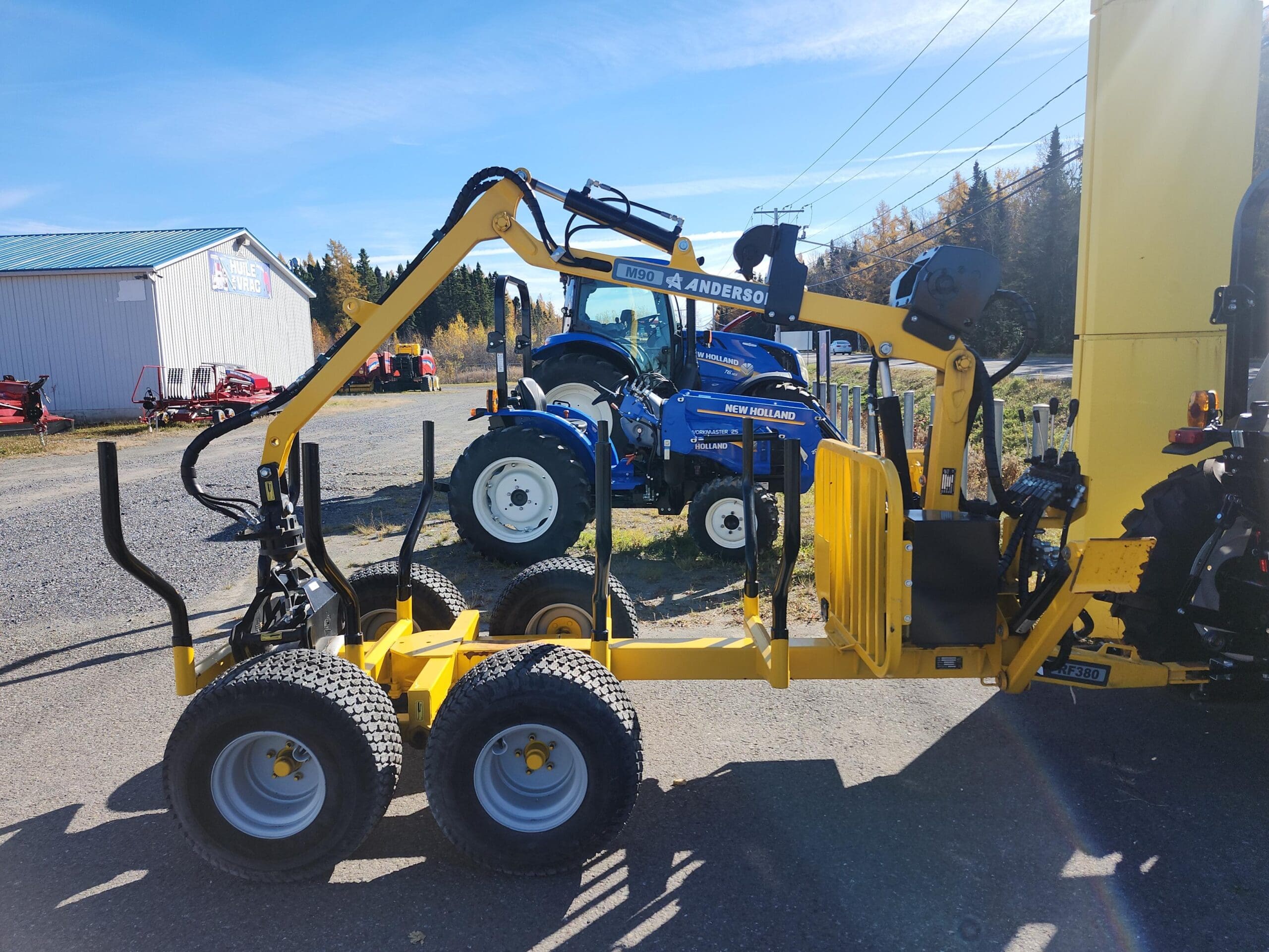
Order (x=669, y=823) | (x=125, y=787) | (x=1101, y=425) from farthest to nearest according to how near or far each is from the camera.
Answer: (x=1101, y=425), (x=125, y=787), (x=669, y=823)

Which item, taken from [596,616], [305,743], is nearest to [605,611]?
[596,616]

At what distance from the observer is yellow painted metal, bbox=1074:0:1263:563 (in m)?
4.71

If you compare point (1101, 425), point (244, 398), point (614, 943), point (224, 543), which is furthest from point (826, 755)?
point (244, 398)

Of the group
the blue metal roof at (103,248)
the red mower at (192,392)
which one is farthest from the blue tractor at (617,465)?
the blue metal roof at (103,248)

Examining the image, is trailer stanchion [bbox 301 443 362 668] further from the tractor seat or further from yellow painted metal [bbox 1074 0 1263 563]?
the tractor seat

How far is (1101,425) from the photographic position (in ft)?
16.2

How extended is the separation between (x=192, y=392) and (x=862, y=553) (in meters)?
23.9

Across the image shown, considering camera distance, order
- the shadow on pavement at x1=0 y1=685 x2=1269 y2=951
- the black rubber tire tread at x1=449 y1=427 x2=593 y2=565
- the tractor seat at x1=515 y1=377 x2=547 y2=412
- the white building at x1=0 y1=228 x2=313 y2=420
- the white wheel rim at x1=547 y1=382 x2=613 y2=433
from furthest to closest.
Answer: the white building at x1=0 y1=228 x2=313 y2=420, the white wheel rim at x1=547 y1=382 x2=613 y2=433, the tractor seat at x1=515 y1=377 x2=547 y2=412, the black rubber tire tread at x1=449 y1=427 x2=593 y2=565, the shadow on pavement at x1=0 y1=685 x2=1269 y2=951

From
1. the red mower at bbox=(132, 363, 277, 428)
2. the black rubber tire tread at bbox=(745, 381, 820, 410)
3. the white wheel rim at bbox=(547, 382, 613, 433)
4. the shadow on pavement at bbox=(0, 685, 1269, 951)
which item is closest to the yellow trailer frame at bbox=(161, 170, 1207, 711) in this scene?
the shadow on pavement at bbox=(0, 685, 1269, 951)

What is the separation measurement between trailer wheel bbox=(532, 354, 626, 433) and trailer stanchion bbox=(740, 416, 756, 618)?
6327mm

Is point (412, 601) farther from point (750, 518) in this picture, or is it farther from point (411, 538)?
point (750, 518)

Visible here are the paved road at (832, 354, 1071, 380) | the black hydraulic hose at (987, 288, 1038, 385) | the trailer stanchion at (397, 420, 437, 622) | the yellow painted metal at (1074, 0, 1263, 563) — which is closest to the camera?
the black hydraulic hose at (987, 288, 1038, 385)

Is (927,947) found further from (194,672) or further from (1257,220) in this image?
(1257,220)

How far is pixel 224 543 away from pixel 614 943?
6.89 meters
